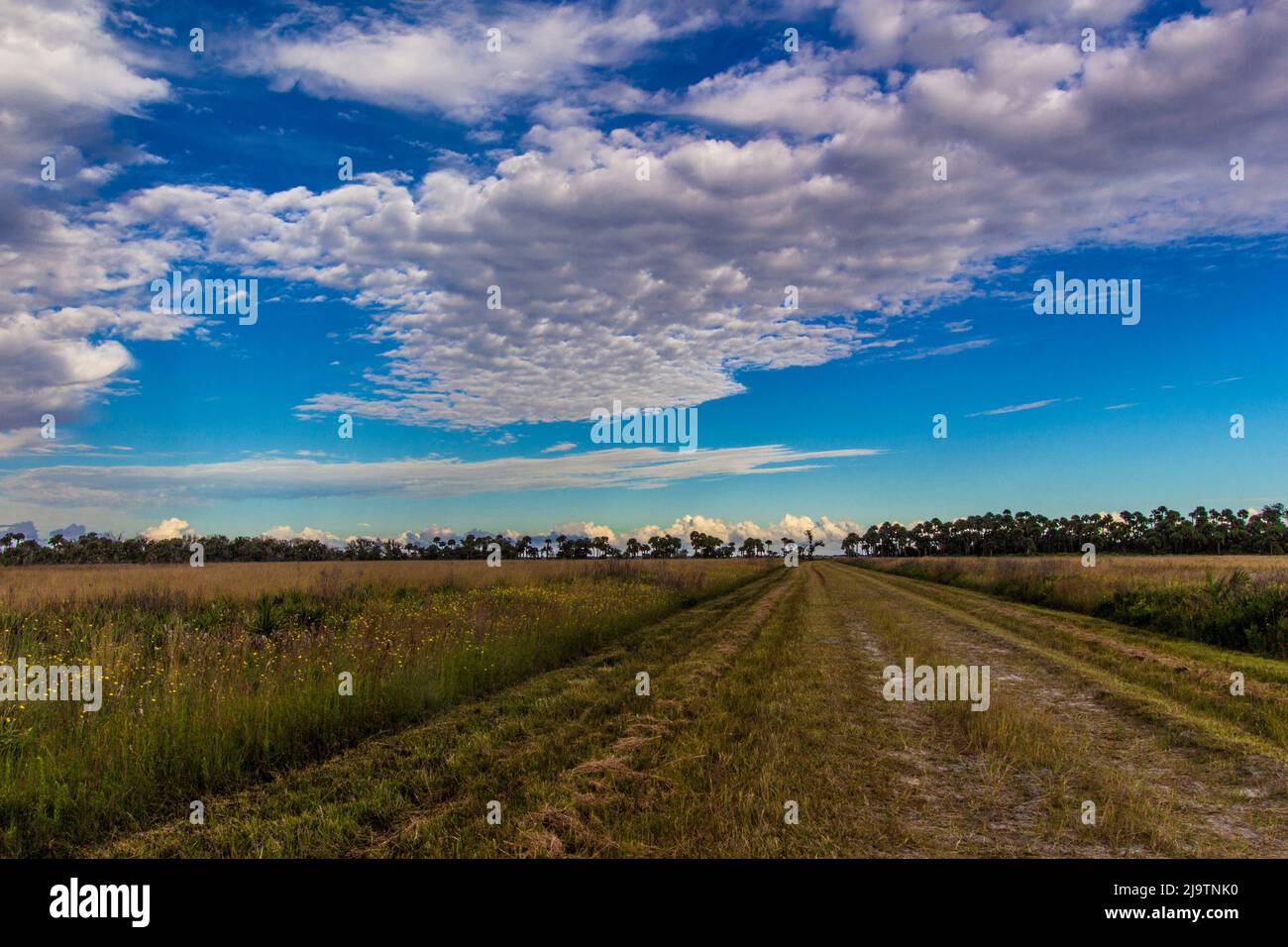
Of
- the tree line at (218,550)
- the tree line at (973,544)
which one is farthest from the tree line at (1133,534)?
the tree line at (218,550)

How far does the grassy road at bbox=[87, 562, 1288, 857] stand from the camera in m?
5.77

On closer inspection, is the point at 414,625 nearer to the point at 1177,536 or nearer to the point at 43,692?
the point at 43,692

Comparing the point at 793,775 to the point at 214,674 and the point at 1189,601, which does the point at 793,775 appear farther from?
the point at 1189,601

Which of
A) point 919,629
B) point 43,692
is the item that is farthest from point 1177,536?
point 43,692

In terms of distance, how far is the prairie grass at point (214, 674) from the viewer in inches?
268

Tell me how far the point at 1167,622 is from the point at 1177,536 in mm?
162581

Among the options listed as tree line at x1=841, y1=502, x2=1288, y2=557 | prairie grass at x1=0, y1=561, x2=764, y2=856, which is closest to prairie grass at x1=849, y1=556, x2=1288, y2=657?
prairie grass at x1=0, y1=561, x2=764, y2=856

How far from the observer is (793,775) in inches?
285

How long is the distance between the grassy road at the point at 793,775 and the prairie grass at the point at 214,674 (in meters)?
0.64

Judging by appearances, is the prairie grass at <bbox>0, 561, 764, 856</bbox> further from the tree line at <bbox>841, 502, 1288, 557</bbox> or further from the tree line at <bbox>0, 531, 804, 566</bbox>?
the tree line at <bbox>841, 502, 1288, 557</bbox>

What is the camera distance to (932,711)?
34.1 feet

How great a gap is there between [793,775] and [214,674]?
325 inches

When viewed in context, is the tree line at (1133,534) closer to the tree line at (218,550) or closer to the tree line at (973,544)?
the tree line at (973,544)

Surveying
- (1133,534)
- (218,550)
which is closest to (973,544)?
(1133,534)
